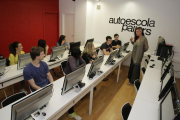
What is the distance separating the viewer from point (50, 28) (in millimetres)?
6363

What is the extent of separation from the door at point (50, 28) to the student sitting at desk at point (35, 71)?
168 inches

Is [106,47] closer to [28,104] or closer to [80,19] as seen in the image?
[80,19]

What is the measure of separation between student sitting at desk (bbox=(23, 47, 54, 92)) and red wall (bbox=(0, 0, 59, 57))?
10.8ft

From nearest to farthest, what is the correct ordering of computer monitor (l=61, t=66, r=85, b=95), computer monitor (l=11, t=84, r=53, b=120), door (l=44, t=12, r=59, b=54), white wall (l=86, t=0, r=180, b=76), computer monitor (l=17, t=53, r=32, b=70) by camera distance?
computer monitor (l=11, t=84, r=53, b=120), computer monitor (l=61, t=66, r=85, b=95), computer monitor (l=17, t=53, r=32, b=70), white wall (l=86, t=0, r=180, b=76), door (l=44, t=12, r=59, b=54)

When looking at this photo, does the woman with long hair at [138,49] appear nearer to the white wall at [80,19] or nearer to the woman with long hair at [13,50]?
the white wall at [80,19]

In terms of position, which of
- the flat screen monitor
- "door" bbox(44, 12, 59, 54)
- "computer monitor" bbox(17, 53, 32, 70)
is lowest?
the flat screen monitor

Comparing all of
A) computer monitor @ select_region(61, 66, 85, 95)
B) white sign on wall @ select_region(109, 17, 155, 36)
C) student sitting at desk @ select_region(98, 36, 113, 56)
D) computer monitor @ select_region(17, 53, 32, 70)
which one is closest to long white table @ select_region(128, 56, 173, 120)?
computer monitor @ select_region(61, 66, 85, 95)

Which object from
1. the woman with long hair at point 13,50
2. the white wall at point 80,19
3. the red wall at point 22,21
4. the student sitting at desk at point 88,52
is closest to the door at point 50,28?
the red wall at point 22,21

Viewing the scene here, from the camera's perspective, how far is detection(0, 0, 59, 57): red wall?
179 inches

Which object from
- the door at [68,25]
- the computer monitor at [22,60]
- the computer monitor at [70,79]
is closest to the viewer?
the computer monitor at [70,79]

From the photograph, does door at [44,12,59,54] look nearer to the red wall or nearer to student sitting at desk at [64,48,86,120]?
the red wall

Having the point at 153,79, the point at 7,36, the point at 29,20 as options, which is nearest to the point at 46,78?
the point at 153,79

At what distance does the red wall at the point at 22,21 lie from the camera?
179 inches

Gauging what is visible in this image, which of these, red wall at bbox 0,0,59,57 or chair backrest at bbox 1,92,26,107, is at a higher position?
red wall at bbox 0,0,59,57
